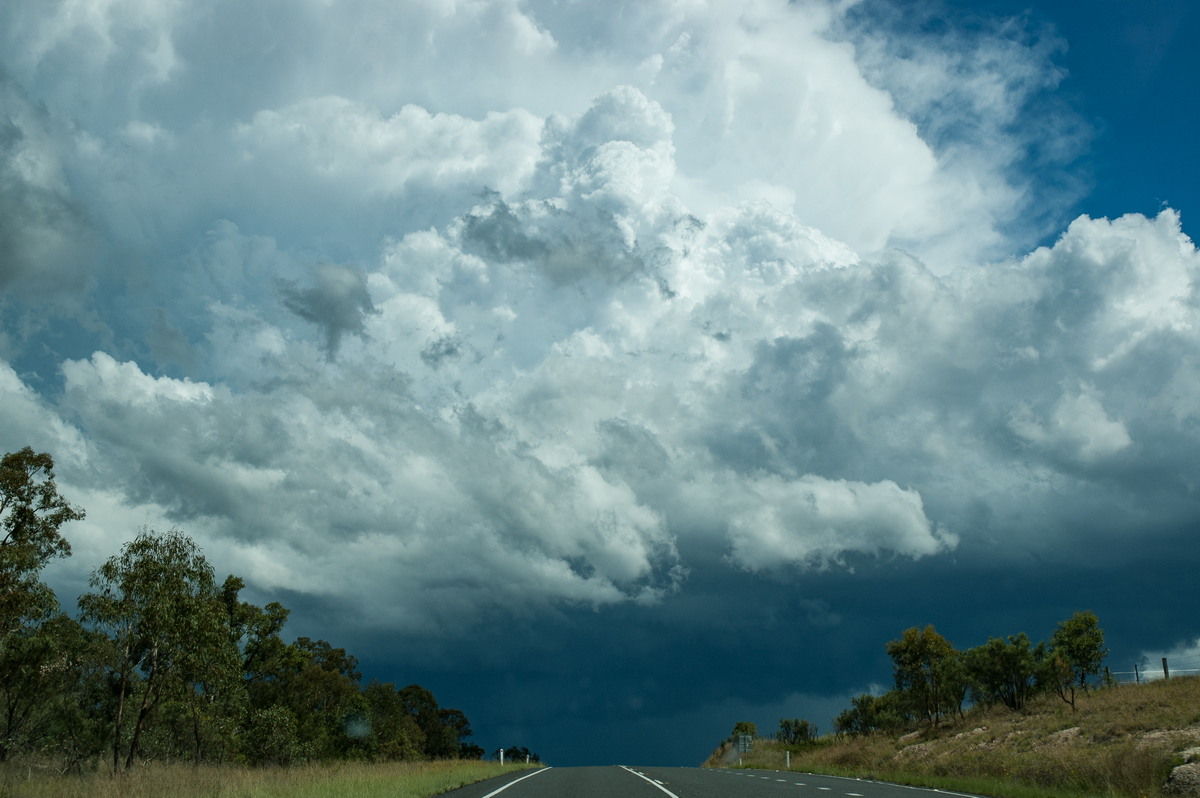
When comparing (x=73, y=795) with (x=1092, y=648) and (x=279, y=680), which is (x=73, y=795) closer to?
(x=1092, y=648)

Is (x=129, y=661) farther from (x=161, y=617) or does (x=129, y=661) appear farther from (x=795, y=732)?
(x=795, y=732)

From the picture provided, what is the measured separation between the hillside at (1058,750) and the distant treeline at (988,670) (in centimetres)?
120

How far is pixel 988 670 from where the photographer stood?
60188 millimetres

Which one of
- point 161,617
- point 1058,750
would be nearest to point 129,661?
point 161,617

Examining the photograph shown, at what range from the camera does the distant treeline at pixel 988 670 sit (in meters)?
56.2

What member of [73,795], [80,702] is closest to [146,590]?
[73,795]

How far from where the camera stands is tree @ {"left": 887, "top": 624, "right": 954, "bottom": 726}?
67812 millimetres

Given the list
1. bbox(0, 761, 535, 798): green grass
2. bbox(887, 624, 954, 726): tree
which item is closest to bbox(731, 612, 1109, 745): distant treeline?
bbox(887, 624, 954, 726): tree

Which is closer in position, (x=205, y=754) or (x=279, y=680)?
(x=205, y=754)

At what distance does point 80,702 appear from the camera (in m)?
47.6

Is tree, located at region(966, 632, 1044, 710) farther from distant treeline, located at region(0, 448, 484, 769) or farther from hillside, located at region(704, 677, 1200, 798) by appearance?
distant treeline, located at region(0, 448, 484, 769)

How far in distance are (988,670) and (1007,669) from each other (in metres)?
1.25

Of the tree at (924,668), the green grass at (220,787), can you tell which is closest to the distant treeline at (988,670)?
the tree at (924,668)

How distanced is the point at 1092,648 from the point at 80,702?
193 feet
